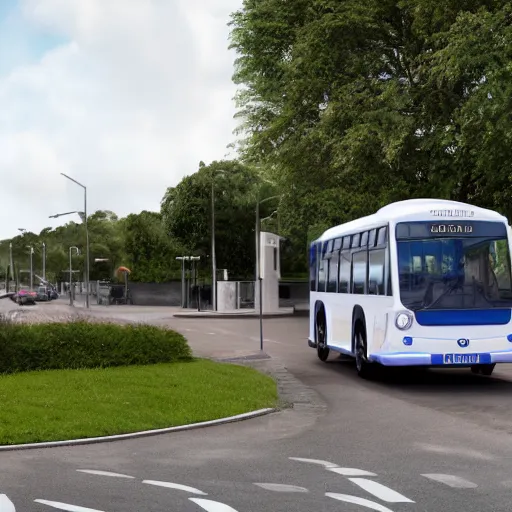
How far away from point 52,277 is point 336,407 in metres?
140

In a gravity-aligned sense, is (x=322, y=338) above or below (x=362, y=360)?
above

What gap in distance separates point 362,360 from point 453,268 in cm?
276

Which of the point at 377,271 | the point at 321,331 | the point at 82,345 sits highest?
the point at 377,271

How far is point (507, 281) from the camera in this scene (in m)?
16.7

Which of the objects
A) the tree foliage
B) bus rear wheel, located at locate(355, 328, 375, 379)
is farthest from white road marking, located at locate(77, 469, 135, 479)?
the tree foliage

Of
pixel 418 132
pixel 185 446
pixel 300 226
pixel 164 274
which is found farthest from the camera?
pixel 164 274

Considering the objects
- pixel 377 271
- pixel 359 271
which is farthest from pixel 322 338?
pixel 377 271

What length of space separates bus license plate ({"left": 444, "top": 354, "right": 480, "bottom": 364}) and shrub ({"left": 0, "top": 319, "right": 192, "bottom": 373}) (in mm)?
6240

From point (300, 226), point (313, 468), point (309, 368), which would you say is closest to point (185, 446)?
point (313, 468)

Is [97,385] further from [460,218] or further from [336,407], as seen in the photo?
[460,218]

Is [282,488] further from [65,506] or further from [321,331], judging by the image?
[321,331]

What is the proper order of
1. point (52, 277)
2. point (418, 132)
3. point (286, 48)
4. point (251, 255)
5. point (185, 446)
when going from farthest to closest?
1. point (52, 277)
2. point (251, 255)
3. point (286, 48)
4. point (418, 132)
5. point (185, 446)

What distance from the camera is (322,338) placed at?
73.5 feet

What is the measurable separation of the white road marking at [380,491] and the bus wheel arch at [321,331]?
1348 centimetres
